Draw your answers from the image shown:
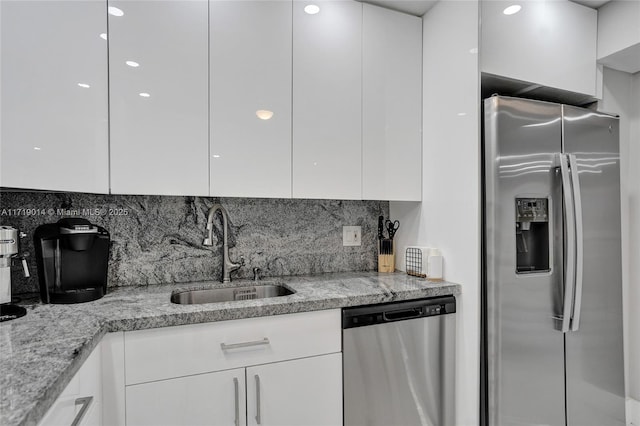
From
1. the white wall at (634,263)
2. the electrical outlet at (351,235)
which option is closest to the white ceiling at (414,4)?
the white wall at (634,263)

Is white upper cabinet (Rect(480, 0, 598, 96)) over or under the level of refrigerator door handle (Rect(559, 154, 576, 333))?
over

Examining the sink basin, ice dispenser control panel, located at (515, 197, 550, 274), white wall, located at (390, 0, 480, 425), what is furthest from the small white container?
the sink basin

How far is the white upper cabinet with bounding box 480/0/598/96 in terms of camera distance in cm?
171

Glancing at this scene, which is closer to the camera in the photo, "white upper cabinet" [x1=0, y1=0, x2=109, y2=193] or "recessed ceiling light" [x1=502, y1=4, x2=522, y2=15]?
"white upper cabinet" [x1=0, y1=0, x2=109, y2=193]

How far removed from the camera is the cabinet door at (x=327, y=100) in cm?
177

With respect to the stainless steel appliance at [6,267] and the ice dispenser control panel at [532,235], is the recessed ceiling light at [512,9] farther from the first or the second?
the stainless steel appliance at [6,267]

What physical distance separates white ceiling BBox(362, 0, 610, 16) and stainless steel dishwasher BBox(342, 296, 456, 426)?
5.24 ft

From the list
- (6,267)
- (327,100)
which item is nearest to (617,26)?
(327,100)

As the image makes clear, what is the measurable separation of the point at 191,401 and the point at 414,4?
2.21 metres

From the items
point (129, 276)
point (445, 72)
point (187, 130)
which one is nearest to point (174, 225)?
point (129, 276)

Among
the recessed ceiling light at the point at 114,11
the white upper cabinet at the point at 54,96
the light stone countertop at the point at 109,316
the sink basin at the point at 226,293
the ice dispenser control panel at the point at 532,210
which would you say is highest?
the recessed ceiling light at the point at 114,11

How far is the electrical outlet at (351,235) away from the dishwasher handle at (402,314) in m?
0.69

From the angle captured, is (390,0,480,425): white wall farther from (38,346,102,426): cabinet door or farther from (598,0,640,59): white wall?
(38,346,102,426): cabinet door

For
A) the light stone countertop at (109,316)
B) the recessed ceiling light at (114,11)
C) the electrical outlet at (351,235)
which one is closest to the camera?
the light stone countertop at (109,316)
